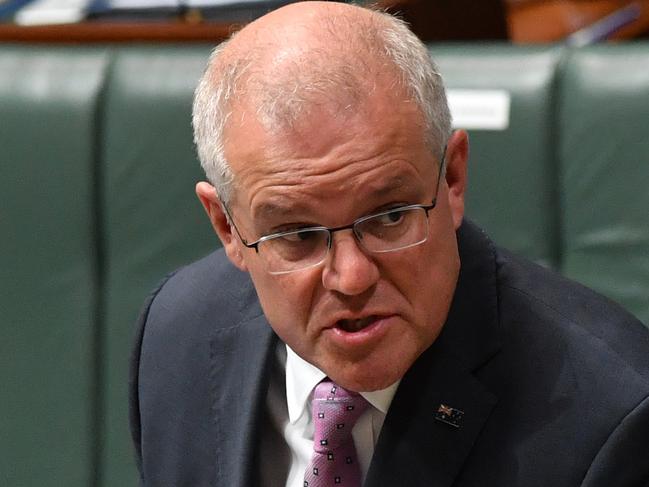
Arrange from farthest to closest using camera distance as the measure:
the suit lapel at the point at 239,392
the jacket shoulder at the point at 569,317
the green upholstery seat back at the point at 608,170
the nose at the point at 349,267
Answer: the green upholstery seat back at the point at 608,170
the suit lapel at the point at 239,392
the jacket shoulder at the point at 569,317
the nose at the point at 349,267

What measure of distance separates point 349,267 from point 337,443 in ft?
0.89

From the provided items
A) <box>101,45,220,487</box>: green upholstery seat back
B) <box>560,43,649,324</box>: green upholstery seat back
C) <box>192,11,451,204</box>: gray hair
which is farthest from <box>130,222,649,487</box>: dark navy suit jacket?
<box>101,45,220,487</box>: green upholstery seat back

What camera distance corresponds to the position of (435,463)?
133 centimetres

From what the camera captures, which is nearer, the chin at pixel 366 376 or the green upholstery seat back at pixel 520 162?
the chin at pixel 366 376

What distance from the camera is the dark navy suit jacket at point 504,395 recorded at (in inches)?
49.9

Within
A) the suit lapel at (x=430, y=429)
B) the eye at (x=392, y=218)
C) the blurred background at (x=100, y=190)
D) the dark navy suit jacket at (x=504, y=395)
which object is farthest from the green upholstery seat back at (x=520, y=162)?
the eye at (x=392, y=218)

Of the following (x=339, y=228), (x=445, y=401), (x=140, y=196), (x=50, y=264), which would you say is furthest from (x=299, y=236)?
(x=50, y=264)

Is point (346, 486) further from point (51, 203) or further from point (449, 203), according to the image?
point (51, 203)

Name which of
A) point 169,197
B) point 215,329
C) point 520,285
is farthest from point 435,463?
point 169,197

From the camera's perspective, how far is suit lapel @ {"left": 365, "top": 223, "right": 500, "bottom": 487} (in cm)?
133

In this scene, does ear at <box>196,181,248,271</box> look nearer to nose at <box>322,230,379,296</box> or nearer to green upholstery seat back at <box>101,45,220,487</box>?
nose at <box>322,230,379,296</box>

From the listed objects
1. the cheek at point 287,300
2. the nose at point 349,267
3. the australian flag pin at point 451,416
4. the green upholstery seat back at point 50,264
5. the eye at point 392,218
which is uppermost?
the eye at point 392,218

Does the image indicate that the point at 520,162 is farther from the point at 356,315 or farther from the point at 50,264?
the point at 50,264

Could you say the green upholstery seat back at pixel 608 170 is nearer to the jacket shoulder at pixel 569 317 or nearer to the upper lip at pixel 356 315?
the jacket shoulder at pixel 569 317
